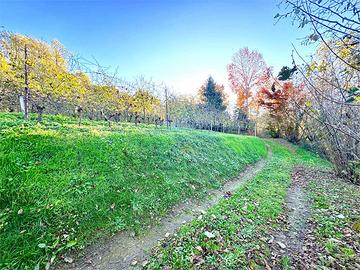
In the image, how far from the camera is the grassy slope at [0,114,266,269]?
3092 millimetres

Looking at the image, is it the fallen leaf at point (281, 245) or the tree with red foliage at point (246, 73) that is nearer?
the fallen leaf at point (281, 245)

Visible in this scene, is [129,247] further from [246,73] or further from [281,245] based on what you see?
[246,73]

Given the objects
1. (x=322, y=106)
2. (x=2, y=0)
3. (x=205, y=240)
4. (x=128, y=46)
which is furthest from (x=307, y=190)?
(x=128, y=46)

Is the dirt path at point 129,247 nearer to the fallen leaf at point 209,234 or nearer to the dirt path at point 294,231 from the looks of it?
the fallen leaf at point 209,234

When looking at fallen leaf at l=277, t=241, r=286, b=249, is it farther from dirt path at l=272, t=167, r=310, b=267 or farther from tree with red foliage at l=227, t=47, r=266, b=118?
tree with red foliage at l=227, t=47, r=266, b=118

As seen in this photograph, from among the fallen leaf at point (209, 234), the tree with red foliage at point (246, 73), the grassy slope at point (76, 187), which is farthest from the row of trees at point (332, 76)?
the tree with red foliage at point (246, 73)

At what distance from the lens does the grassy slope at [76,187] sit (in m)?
3.09

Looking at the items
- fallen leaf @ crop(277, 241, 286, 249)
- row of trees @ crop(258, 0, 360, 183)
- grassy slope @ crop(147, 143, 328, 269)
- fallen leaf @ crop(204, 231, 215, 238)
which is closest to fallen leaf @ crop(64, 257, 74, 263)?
grassy slope @ crop(147, 143, 328, 269)

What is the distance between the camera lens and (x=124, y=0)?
9.73 meters

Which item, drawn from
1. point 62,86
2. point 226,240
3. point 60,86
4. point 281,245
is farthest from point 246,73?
point 226,240

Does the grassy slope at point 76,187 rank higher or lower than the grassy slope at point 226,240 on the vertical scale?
higher

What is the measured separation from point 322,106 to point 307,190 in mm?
2904

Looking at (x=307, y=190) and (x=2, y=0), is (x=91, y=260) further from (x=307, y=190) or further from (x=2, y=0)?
(x=2, y=0)

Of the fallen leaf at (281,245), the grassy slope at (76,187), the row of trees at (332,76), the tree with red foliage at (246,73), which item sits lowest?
the fallen leaf at (281,245)
